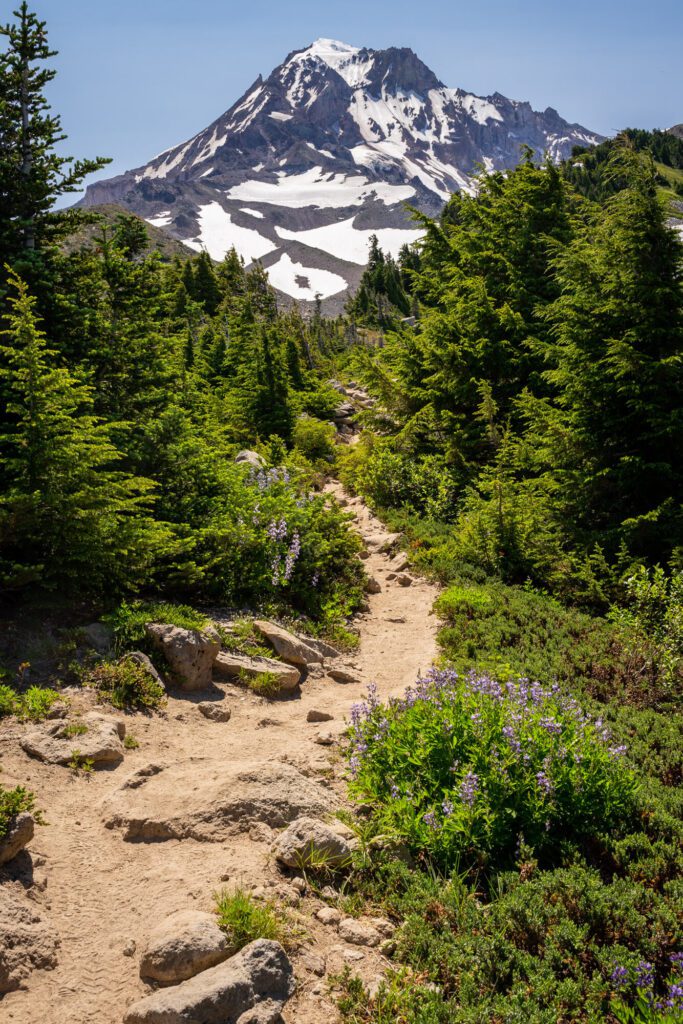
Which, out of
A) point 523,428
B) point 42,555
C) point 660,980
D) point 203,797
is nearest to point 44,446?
point 42,555

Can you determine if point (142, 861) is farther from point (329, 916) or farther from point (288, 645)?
point (288, 645)

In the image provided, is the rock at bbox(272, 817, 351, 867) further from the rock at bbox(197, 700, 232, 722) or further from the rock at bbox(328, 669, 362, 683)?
the rock at bbox(328, 669, 362, 683)

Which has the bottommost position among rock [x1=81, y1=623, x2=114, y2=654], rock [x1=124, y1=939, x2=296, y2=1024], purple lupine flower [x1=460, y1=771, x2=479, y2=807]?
rock [x1=124, y1=939, x2=296, y2=1024]

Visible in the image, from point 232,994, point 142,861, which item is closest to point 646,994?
point 232,994

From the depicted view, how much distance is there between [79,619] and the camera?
7.48 meters

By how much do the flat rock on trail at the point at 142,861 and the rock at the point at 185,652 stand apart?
0.58 ft

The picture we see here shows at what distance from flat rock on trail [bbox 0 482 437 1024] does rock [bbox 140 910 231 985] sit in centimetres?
13

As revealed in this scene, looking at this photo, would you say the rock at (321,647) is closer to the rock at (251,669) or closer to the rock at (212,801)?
the rock at (251,669)

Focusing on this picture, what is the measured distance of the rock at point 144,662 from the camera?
6.98 metres

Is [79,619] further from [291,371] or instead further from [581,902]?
[291,371]

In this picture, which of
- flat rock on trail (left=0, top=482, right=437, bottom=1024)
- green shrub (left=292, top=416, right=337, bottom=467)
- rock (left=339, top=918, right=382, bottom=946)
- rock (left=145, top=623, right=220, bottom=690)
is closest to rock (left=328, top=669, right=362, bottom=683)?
flat rock on trail (left=0, top=482, right=437, bottom=1024)

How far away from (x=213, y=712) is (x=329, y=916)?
3112 millimetres

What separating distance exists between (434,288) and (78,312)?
14.1 m

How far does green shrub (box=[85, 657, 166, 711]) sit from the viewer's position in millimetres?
6543
